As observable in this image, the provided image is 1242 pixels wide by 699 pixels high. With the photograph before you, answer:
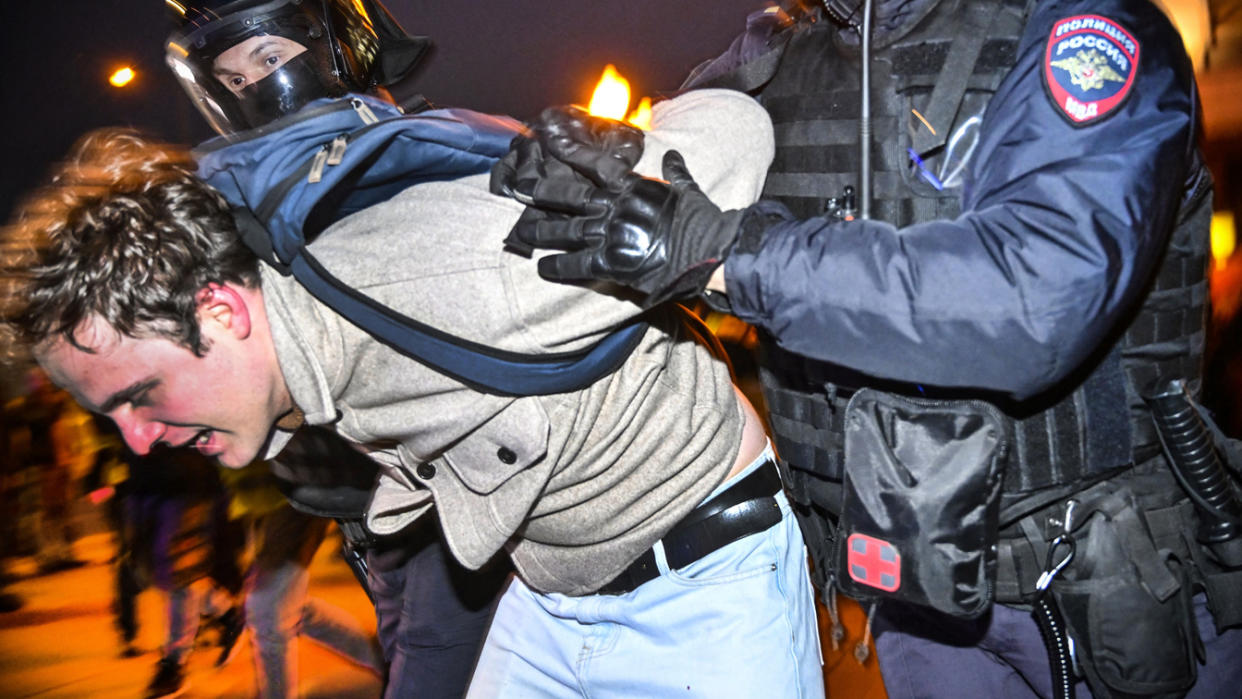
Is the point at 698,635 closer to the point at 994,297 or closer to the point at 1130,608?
the point at 1130,608

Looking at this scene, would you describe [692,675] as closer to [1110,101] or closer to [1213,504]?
[1213,504]

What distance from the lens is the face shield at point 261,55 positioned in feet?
7.29

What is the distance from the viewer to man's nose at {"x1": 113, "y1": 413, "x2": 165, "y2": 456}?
1463mm

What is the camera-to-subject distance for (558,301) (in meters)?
1.28

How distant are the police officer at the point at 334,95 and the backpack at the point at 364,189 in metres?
0.80

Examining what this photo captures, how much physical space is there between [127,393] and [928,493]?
4.12 ft

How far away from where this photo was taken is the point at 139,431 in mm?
1474

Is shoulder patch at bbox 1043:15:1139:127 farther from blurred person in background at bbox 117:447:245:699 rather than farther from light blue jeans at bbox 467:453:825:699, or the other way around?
blurred person in background at bbox 117:447:245:699

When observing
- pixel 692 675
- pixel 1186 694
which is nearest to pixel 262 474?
pixel 692 675

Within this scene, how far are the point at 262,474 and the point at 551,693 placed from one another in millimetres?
1556

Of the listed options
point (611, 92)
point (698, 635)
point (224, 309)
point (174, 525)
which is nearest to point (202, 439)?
point (224, 309)

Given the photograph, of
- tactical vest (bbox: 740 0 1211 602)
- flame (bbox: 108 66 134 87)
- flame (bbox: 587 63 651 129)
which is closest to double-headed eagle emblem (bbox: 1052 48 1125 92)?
tactical vest (bbox: 740 0 1211 602)

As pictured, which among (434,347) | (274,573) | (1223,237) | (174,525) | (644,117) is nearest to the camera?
(434,347)

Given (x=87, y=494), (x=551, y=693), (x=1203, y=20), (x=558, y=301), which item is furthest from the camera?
(x=87, y=494)
